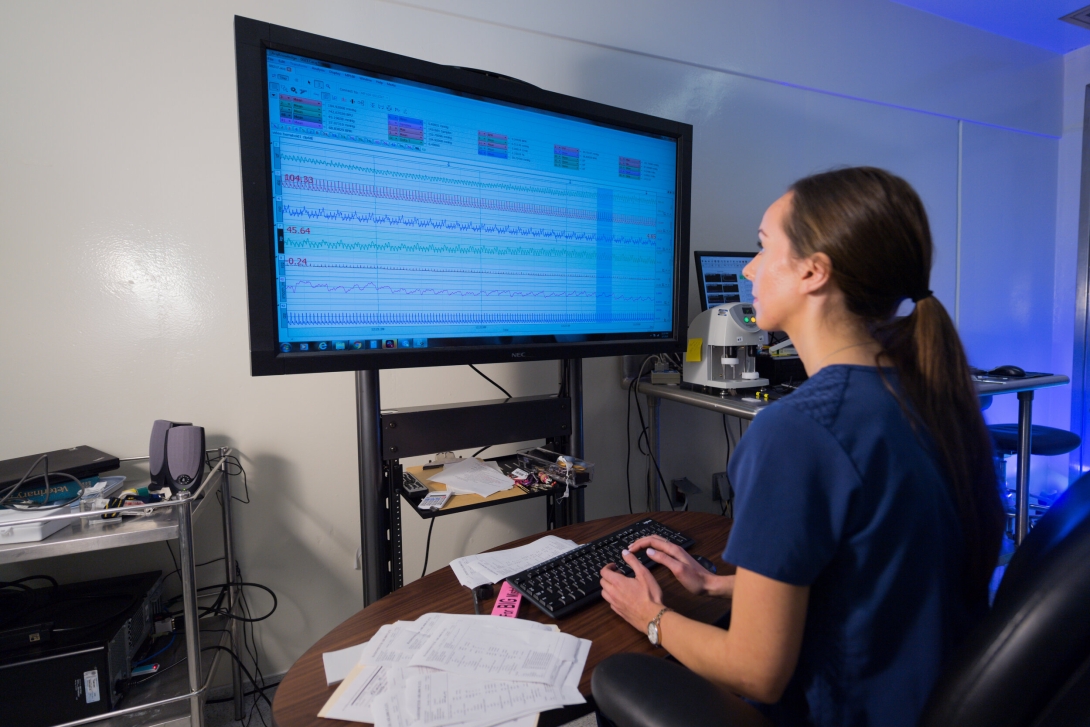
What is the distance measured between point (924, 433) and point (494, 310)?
900 mm

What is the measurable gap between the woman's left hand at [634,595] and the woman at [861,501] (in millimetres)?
66

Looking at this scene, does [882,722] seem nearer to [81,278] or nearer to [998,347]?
[81,278]

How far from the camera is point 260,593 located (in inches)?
64.0

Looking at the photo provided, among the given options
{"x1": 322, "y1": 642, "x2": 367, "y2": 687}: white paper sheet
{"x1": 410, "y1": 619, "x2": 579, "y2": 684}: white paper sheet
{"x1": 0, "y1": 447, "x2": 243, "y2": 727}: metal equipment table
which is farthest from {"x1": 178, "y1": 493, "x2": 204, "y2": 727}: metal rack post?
{"x1": 410, "y1": 619, "x2": 579, "y2": 684}: white paper sheet

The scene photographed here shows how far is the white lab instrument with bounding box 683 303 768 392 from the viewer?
1.71m

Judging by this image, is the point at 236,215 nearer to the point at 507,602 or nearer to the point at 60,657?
the point at 60,657

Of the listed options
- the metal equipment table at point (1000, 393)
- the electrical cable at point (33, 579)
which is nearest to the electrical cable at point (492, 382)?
the metal equipment table at point (1000, 393)

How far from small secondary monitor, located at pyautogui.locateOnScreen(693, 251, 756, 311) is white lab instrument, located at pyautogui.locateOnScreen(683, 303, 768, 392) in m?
0.19

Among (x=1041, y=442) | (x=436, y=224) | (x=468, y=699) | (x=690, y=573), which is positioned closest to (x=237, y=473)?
(x=436, y=224)

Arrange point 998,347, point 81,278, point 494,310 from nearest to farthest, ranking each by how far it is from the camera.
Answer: point 494,310 → point 81,278 → point 998,347

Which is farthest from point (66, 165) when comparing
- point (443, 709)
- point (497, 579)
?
point (443, 709)

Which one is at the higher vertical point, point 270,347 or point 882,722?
point 270,347

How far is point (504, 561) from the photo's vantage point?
101 cm

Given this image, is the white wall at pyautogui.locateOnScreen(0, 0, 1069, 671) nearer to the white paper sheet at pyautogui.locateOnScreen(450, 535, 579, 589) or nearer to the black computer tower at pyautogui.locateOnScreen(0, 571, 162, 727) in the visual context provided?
the black computer tower at pyautogui.locateOnScreen(0, 571, 162, 727)
